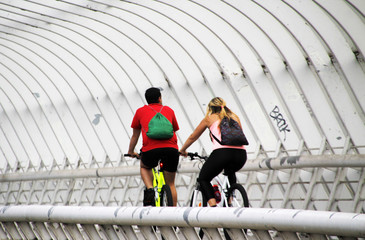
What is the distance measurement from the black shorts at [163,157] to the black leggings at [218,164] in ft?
2.41

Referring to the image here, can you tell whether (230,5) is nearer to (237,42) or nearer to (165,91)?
(237,42)

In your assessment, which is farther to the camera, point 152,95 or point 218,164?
point 152,95

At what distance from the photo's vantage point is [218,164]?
834 cm

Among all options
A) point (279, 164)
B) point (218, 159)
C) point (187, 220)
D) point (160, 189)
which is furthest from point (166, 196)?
point (279, 164)

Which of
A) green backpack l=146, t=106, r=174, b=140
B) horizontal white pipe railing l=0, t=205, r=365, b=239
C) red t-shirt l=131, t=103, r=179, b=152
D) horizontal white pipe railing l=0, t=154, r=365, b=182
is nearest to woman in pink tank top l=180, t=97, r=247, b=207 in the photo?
green backpack l=146, t=106, r=174, b=140

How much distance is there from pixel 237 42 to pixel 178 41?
4.25 feet

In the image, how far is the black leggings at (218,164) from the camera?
834cm

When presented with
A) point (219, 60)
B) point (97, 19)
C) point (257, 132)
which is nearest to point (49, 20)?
point (97, 19)

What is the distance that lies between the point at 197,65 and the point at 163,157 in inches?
243

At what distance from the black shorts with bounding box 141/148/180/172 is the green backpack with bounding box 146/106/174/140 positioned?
0.18 metres

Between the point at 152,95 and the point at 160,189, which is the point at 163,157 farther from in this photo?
the point at 152,95

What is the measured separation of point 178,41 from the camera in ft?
48.1

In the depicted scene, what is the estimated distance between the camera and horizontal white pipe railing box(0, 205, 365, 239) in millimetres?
4449

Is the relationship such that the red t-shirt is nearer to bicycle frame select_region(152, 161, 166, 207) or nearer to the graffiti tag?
bicycle frame select_region(152, 161, 166, 207)
